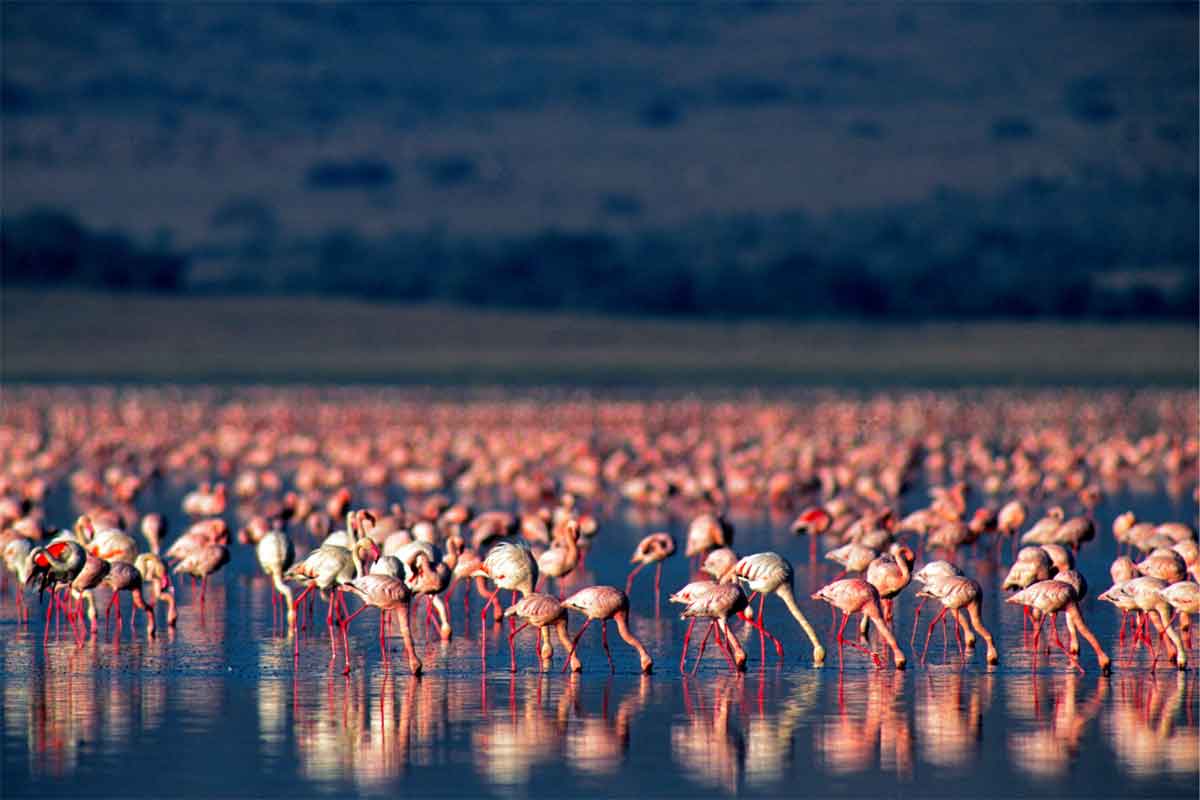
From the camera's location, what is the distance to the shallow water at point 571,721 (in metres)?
12.3

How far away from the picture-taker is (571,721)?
13.9 m

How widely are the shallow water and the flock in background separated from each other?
0.29m

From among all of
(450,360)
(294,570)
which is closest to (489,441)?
(294,570)

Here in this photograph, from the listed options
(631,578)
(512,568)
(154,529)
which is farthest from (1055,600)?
(154,529)

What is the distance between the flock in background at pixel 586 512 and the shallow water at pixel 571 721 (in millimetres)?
286

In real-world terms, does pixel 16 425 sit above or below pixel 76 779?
above

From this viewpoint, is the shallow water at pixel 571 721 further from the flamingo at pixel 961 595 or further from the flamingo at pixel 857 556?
the flamingo at pixel 857 556

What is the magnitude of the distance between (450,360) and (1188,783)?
291 ft

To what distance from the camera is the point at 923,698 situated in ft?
48.0

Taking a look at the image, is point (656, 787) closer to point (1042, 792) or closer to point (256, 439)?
point (1042, 792)

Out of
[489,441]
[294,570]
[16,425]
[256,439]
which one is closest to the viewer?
[294,570]

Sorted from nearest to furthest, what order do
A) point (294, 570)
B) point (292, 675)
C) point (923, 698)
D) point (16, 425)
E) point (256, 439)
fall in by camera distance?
1. point (923, 698)
2. point (292, 675)
3. point (294, 570)
4. point (256, 439)
5. point (16, 425)

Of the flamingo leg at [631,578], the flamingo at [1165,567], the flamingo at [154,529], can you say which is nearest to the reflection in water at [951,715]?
the flamingo at [1165,567]

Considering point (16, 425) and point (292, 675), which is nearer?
point (292, 675)
